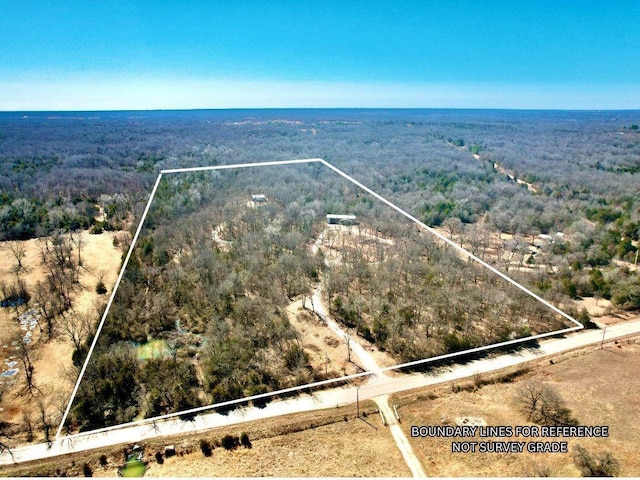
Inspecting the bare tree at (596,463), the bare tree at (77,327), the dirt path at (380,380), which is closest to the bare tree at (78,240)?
the bare tree at (77,327)

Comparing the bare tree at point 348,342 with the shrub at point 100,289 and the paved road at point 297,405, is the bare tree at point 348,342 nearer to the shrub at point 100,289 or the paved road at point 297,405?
the paved road at point 297,405

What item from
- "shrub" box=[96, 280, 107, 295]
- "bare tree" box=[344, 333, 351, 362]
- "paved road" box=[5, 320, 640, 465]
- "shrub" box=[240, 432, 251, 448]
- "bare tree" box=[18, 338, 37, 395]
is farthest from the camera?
"shrub" box=[96, 280, 107, 295]

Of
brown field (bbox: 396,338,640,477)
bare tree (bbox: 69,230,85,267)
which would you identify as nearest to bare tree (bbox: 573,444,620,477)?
brown field (bbox: 396,338,640,477)

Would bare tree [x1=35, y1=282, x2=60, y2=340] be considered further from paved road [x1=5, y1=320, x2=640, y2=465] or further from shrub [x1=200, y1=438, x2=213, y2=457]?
shrub [x1=200, y1=438, x2=213, y2=457]

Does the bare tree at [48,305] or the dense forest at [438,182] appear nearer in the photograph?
the bare tree at [48,305]

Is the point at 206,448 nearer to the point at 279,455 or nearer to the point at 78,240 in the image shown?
the point at 279,455

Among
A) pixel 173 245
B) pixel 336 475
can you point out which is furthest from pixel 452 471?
pixel 173 245

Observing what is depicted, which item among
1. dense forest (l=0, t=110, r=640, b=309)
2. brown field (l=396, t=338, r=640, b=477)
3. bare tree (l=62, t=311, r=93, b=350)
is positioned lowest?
brown field (l=396, t=338, r=640, b=477)
